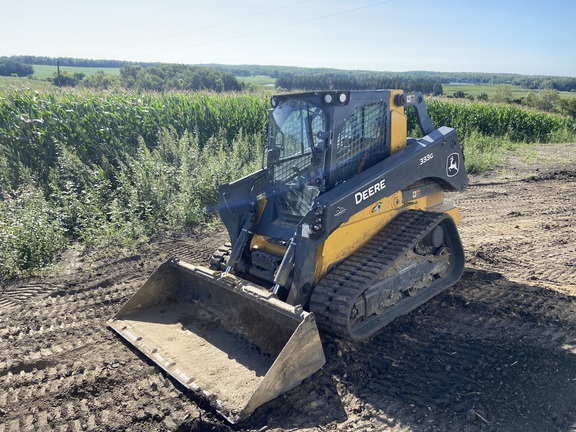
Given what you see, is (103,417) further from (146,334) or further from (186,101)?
(186,101)

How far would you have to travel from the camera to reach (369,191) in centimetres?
473

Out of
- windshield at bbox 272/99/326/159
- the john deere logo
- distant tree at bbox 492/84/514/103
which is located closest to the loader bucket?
windshield at bbox 272/99/326/159

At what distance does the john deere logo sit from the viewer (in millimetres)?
5773

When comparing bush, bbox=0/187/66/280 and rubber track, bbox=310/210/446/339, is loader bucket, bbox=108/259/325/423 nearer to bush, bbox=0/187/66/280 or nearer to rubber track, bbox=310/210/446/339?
rubber track, bbox=310/210/446/339

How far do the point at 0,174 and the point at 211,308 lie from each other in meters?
6.72

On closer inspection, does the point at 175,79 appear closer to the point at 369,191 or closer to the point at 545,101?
the point at 369,191

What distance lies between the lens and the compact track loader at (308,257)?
4.11 metres

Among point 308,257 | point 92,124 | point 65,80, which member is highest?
point 65,80

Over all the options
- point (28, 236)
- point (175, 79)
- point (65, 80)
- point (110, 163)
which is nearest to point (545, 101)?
point (175, 79)

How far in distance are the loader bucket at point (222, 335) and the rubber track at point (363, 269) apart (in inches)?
14.7

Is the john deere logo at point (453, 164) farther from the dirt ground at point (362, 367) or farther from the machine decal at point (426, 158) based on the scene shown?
the dirt ground at point (362, 367)

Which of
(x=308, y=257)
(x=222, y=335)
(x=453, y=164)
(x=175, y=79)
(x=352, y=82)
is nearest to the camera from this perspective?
(x=308, y=257)

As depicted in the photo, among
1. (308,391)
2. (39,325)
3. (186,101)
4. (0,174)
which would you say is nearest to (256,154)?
→ (186,101)

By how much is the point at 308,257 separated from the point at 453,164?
2.46 meters
